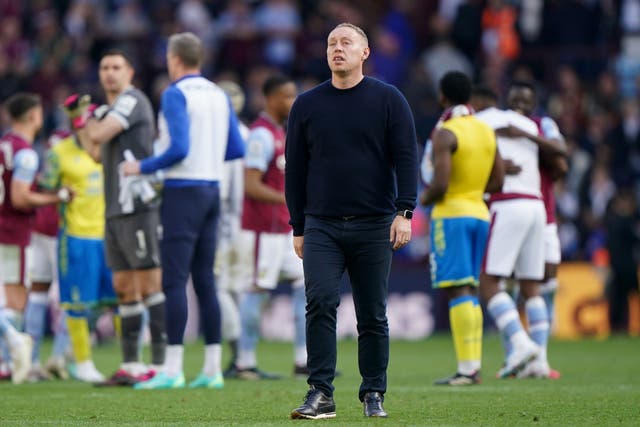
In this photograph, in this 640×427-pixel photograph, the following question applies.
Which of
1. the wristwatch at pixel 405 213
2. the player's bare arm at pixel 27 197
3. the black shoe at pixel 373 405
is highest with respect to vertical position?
the player's bare arm at pixel 27 197

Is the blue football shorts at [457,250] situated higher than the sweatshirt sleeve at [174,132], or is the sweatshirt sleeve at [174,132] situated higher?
the sweatshirt sleeve at [174,132]

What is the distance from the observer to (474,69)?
2544 centimetres

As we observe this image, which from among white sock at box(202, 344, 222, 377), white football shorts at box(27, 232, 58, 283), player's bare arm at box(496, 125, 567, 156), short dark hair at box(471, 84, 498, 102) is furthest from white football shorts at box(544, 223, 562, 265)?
white football shorts at box(27, 232, 58, 283)

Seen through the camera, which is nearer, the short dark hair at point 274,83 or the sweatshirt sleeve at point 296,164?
the sweatshirt sleeve at point 296,164

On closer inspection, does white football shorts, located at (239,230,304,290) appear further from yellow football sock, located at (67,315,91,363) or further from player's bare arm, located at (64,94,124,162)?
player's bare arm, located at (64,94,124,162)

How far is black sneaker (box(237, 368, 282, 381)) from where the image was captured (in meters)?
13.5

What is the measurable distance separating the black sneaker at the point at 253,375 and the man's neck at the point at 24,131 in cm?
305

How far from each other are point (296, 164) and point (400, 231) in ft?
2.66

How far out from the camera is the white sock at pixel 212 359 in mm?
11883

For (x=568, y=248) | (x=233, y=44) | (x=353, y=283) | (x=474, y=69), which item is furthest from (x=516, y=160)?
(x=233, y=44)

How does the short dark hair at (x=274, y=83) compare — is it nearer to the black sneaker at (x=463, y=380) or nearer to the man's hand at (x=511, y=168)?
the man's hand at (x=511, y=168)

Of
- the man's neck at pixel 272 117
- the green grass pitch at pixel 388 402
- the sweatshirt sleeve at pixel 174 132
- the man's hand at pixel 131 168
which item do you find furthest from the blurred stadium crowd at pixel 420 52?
the man's hand at pixel 131 168

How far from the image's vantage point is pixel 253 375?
44.7 feet

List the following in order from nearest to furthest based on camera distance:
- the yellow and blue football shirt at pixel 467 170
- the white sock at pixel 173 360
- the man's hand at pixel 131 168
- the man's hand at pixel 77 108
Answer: the man's hand at pixel 131 168 → the white sock at pixel 173 360 → the yellow and blue football shirt at pixel 467 170 → the man's hand at pixel 77 108
